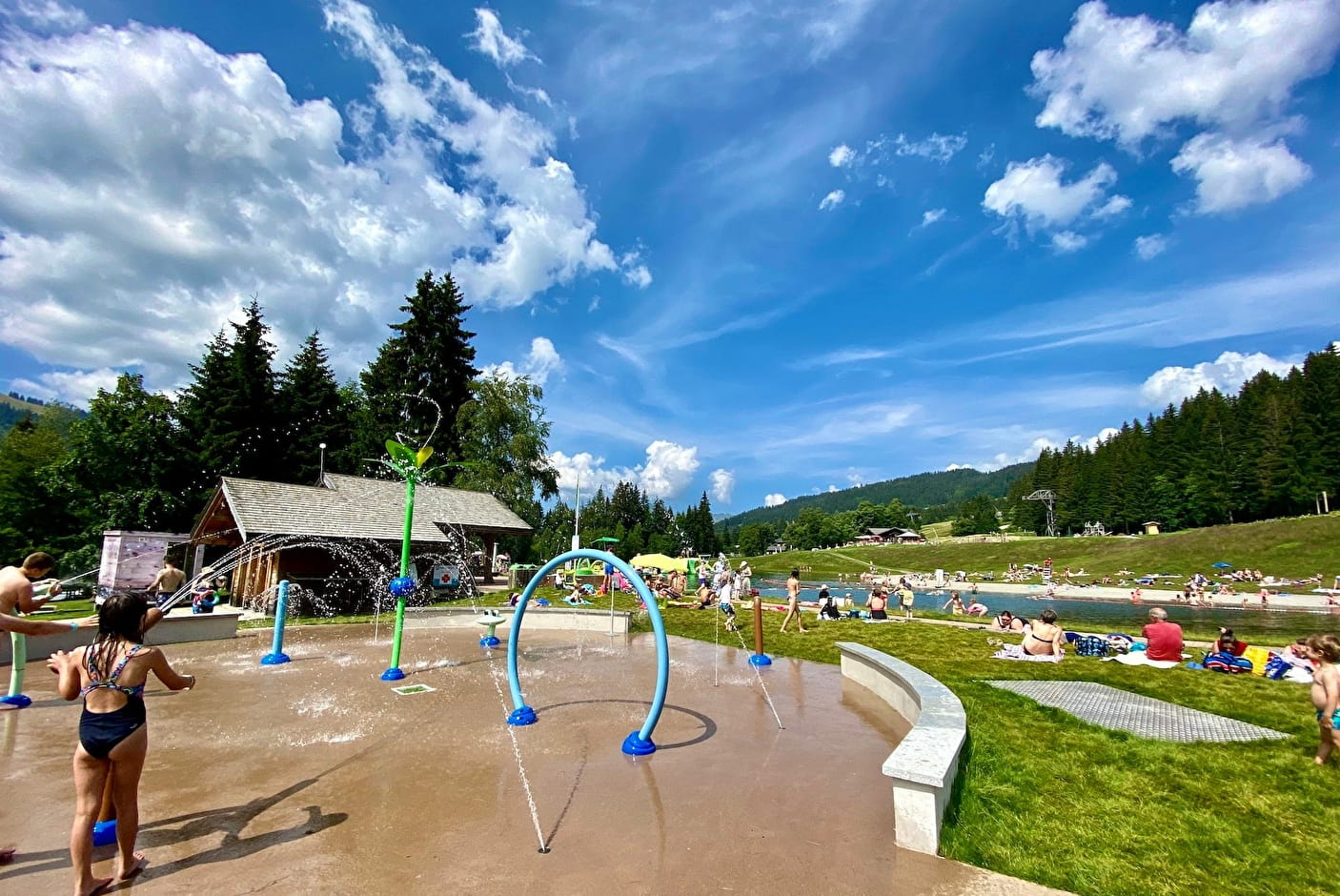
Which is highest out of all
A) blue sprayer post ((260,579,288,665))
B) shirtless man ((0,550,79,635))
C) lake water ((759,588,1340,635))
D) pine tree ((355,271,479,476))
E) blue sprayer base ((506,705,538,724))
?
pine tree ((355,271,479,476))

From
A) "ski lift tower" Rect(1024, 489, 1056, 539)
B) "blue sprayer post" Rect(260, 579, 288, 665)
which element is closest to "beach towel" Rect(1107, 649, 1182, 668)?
"blue sprayer post" Rect(260, 579, 288, 665)

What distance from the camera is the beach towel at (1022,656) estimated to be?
12484mm

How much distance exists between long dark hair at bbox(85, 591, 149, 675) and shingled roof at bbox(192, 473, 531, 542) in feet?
45.4

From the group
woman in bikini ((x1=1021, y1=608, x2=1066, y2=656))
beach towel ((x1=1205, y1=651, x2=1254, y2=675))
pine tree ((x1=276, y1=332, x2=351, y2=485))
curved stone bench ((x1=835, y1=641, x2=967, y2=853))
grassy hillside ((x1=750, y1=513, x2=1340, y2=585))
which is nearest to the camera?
curved stone bench ((x1=835, y1=641, x2=967, y2=853))

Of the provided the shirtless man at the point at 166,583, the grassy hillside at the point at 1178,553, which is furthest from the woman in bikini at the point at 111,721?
the grassy hillside at the point at 1178,553

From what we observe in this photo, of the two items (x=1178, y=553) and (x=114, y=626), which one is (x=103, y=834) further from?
(x=1178, y=553)

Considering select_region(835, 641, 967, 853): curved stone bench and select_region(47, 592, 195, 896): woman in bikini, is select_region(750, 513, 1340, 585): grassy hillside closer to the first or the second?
select_region(835, 641, 967, 853): curved stone bench

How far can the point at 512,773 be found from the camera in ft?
22.0

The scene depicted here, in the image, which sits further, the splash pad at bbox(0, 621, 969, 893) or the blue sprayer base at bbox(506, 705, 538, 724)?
the blue sprayer base at bbox(506, 705, 538, 724)

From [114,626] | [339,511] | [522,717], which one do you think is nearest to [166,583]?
[339,511]

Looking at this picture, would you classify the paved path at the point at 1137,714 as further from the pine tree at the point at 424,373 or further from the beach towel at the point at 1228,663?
the pine tree at the point at 424,373

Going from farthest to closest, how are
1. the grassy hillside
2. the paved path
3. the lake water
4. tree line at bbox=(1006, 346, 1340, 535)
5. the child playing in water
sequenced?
tree line at bbox=(1006, 346, 1340, 535), the grassy hillside, the lake water, the paved path, the child playing in water

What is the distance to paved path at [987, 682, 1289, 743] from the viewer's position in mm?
7512

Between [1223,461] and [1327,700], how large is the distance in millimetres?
101389
